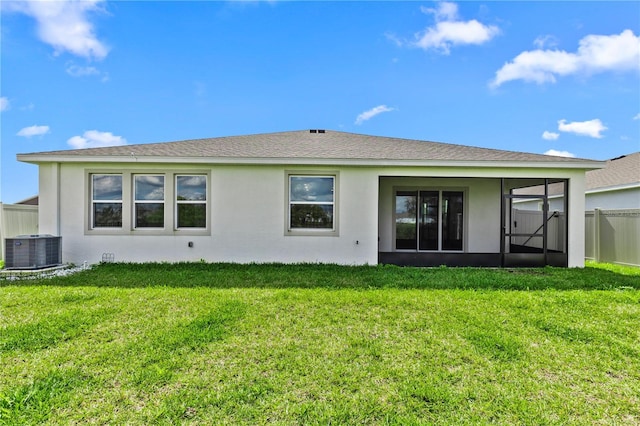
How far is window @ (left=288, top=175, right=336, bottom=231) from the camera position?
28.5 ft

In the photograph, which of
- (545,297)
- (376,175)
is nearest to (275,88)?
(376,175)

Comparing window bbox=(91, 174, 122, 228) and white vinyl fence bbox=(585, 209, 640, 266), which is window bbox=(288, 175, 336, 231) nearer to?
A: window bbox=(91, 174, 122, 228)

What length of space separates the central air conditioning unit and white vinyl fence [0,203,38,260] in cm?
223

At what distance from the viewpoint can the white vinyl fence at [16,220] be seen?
9.19m

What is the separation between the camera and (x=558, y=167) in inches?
337

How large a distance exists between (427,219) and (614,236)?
Answer: 18.0ft

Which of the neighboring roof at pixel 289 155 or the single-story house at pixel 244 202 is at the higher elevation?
the neighboring roof at pixel 289 155

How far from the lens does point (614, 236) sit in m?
9.70

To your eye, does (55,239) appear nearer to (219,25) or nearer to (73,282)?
(73,282)

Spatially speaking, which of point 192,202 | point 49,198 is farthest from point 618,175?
point 49,198

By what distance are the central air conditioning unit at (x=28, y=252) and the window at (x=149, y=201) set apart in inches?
77.5

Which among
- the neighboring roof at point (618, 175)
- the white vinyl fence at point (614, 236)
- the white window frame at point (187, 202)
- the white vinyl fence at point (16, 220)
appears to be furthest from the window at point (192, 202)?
the neighboring roof at point (618, 175)

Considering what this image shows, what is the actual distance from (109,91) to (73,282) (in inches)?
304

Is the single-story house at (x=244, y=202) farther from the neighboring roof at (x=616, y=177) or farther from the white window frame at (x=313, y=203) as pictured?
the neighboring roof at (x=616, y=177)
